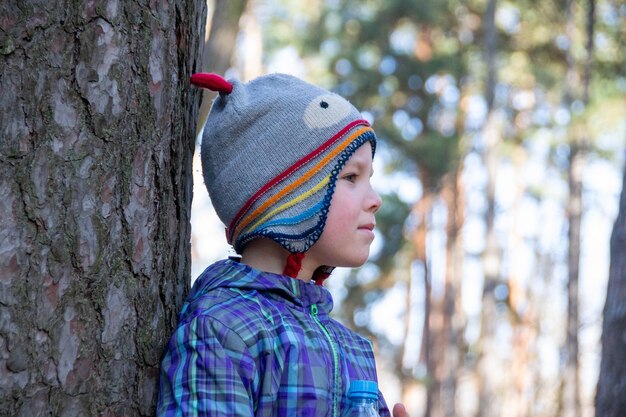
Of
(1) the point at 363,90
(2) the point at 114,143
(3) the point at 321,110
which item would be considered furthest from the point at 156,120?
(1) the point at 363,90

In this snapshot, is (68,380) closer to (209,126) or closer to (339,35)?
(209,126)

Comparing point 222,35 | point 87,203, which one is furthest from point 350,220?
point 222,35

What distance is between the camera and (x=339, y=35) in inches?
791

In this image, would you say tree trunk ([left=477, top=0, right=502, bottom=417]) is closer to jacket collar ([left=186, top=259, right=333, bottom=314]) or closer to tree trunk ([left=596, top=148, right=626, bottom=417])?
tree trunk ([left=596, top=148, right=626, bottom=417])

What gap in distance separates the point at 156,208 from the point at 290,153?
41cm

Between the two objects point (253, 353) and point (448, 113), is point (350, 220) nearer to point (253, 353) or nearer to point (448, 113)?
point (253, 353)

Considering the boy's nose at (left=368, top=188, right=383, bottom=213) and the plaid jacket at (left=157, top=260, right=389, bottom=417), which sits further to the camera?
the boy's nose at (left=368, top=188, right=383, bottom=213)

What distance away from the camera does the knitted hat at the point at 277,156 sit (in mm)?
2201

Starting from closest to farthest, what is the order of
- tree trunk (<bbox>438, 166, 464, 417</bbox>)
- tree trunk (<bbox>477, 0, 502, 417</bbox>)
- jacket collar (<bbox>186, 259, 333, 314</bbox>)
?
jacket collar (<bbox>186, 259, 333, 314</bbox>), tree trunk (<bbox>477, 0, 502, 417</bbox>), tree trunk (<bbox>438, 166, 464, 417</bbox>)

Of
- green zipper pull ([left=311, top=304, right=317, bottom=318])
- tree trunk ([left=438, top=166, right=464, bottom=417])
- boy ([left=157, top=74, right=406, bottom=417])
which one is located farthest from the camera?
tree trunk ([left=438, top=166, right=464, bottom=417])

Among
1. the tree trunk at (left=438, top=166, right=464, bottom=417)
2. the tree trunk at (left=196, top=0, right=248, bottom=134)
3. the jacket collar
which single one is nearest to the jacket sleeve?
the jacket collar

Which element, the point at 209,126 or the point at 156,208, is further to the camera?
the point at 209,126

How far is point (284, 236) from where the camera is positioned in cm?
217

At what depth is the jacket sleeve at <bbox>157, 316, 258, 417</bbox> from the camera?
1.84 meters
